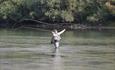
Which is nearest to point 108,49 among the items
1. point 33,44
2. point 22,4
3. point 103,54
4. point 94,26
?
point 103,54

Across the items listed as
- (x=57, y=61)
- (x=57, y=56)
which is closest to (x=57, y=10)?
(x=57, y=56)

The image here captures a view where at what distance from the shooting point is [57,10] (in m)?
85.1

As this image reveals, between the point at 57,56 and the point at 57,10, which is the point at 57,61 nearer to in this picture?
the point at 57,56

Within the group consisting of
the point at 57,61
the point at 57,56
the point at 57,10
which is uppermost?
the point at 57,61

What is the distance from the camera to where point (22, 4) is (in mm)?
89062

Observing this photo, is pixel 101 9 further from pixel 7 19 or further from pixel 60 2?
pixel 7 19

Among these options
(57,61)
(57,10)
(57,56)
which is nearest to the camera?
(57,61)

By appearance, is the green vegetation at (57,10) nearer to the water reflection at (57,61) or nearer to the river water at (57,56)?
the river water at (57,56)

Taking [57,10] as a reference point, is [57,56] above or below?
above

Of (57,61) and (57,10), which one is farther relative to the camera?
(57,10)

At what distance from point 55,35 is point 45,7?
42.1 m

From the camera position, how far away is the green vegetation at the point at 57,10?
84688mm

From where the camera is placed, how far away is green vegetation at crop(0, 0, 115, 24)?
278 ft

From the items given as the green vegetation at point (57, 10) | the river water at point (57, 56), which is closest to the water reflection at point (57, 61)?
the river water at point (57, 56)
